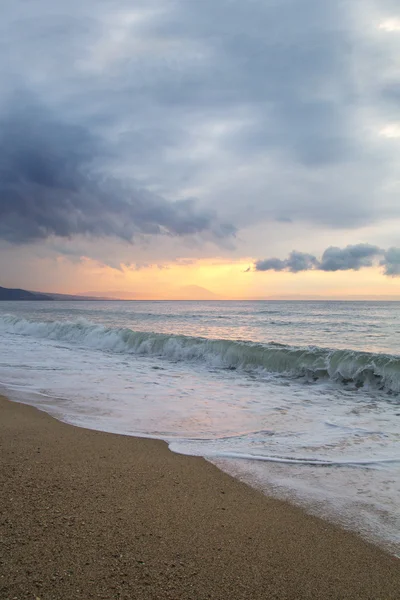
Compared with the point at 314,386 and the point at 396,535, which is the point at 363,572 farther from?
the point at 314,386

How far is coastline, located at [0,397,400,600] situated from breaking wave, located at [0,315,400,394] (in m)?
7.65

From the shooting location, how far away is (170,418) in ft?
20.1

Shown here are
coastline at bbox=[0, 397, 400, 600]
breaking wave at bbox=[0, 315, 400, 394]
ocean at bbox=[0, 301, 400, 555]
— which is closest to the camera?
coastline at bbox=[0, 397, 400, 600]

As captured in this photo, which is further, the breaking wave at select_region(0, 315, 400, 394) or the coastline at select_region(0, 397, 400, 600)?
the breaking wave at select_region(0, 315, 400, 394)

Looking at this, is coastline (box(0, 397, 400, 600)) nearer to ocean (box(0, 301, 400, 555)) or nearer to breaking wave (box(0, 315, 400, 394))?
ocean (box(0, 301, 400, 555))

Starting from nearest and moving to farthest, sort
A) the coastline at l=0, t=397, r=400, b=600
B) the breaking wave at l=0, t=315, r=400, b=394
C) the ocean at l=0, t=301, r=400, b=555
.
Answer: the coastline at l=0, t=397, r=400, b=600
the ocean at l=0, t=301, r=400, b=555
the breaking wave at l=0, t=315, r=400, b=394

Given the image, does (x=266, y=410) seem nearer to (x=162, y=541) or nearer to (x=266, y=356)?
(x=162, y=541)

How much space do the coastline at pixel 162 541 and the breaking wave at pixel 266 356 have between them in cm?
765

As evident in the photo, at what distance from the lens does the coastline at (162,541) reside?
216cm

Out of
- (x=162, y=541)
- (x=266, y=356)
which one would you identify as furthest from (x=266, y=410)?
(x=266, y=356)

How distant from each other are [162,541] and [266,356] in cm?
1106

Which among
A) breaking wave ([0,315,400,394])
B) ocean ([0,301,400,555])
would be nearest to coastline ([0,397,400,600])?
ocean ([0,301,400,555])

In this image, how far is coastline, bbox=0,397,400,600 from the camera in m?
2.16

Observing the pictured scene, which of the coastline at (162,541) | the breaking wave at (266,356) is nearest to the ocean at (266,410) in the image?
the breaking wave at (266,356)
